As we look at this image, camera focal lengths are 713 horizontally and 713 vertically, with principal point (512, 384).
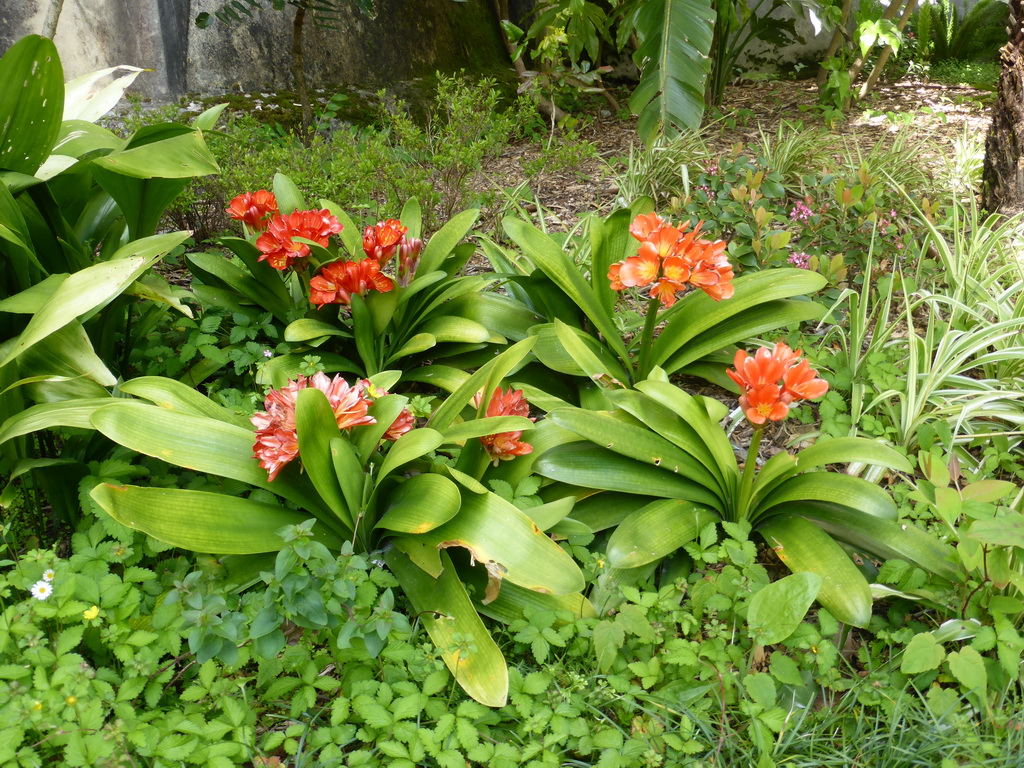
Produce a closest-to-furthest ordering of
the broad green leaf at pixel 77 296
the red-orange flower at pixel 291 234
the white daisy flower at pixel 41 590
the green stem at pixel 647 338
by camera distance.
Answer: the white daisy flower at pixel 41 590 < the broad green leaf at pixel 77 296 < the green stem at pixel 647 338 < the red-orange flower at pixel 291 234

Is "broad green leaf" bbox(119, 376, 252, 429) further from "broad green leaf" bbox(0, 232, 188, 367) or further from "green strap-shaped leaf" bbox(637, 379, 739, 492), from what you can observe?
"green strap-shaped leaf" bbox(637, 379, 739, 492)

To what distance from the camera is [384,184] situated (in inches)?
151

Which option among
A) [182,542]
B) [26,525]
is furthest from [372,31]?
[182,542]

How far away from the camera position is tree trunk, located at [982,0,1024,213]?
3.38 meters

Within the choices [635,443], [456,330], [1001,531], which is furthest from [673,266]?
[1001,531]

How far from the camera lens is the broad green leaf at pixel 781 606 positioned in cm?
161

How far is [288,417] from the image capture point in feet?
5.67

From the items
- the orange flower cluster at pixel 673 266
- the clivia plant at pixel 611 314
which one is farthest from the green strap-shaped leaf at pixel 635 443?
the orange flower cluster at pixel 673 266

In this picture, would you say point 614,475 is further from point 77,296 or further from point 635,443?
point 77,296

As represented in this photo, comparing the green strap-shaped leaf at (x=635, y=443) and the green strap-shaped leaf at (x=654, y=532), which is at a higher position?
the green strap-shaped leaf at (x=635, y=443)

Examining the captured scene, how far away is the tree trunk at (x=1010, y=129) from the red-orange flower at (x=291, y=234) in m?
3.20

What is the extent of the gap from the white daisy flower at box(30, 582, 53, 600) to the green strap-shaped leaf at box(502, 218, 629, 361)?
1694 millimetres

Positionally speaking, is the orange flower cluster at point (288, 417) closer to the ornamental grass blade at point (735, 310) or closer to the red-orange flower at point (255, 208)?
the red-orange flower at point (255, 208)

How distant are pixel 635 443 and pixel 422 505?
2.15ft
